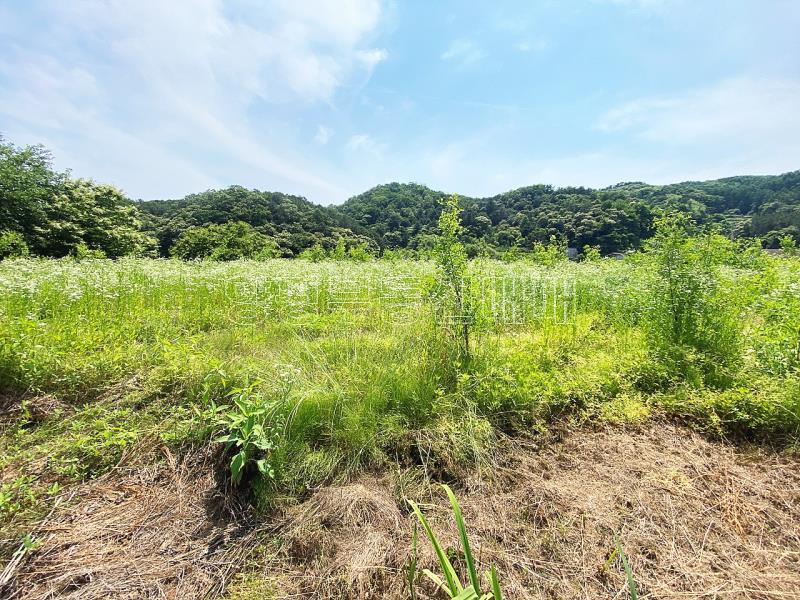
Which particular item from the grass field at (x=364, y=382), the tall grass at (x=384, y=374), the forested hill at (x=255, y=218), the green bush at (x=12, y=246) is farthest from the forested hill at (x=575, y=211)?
the green bush at (x=12, y=246)

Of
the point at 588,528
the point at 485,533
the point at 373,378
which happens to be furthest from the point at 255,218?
the point at 588,528

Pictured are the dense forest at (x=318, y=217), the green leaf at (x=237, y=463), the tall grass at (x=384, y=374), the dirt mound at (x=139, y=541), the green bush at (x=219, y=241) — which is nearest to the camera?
the dirt mound at (x=139, y=541)

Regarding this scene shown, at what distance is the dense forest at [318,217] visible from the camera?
887 inches

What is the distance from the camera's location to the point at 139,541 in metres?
1.92

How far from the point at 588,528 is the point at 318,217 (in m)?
39.7

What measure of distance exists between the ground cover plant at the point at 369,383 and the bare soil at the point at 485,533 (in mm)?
120

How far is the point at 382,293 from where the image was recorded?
6195 millimetres

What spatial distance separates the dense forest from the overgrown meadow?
12359 mm

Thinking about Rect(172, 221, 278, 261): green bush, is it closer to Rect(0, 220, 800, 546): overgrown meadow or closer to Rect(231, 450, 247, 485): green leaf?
Rect(0, 220, 800, 546): overgrown meadow

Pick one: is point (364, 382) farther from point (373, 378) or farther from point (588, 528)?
point (588, 528)

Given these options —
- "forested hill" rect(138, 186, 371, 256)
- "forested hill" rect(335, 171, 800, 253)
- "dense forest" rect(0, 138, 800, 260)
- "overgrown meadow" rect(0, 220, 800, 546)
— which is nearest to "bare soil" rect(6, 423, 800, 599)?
"overgrown meadow" rect(0, 220, 800, 546)

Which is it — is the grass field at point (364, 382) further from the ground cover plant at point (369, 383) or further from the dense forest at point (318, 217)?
the dense forest at point (318, 217)

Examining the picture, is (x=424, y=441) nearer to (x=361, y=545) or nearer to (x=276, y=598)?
(x=361, y=545)

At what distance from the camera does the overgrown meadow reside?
2.40m
